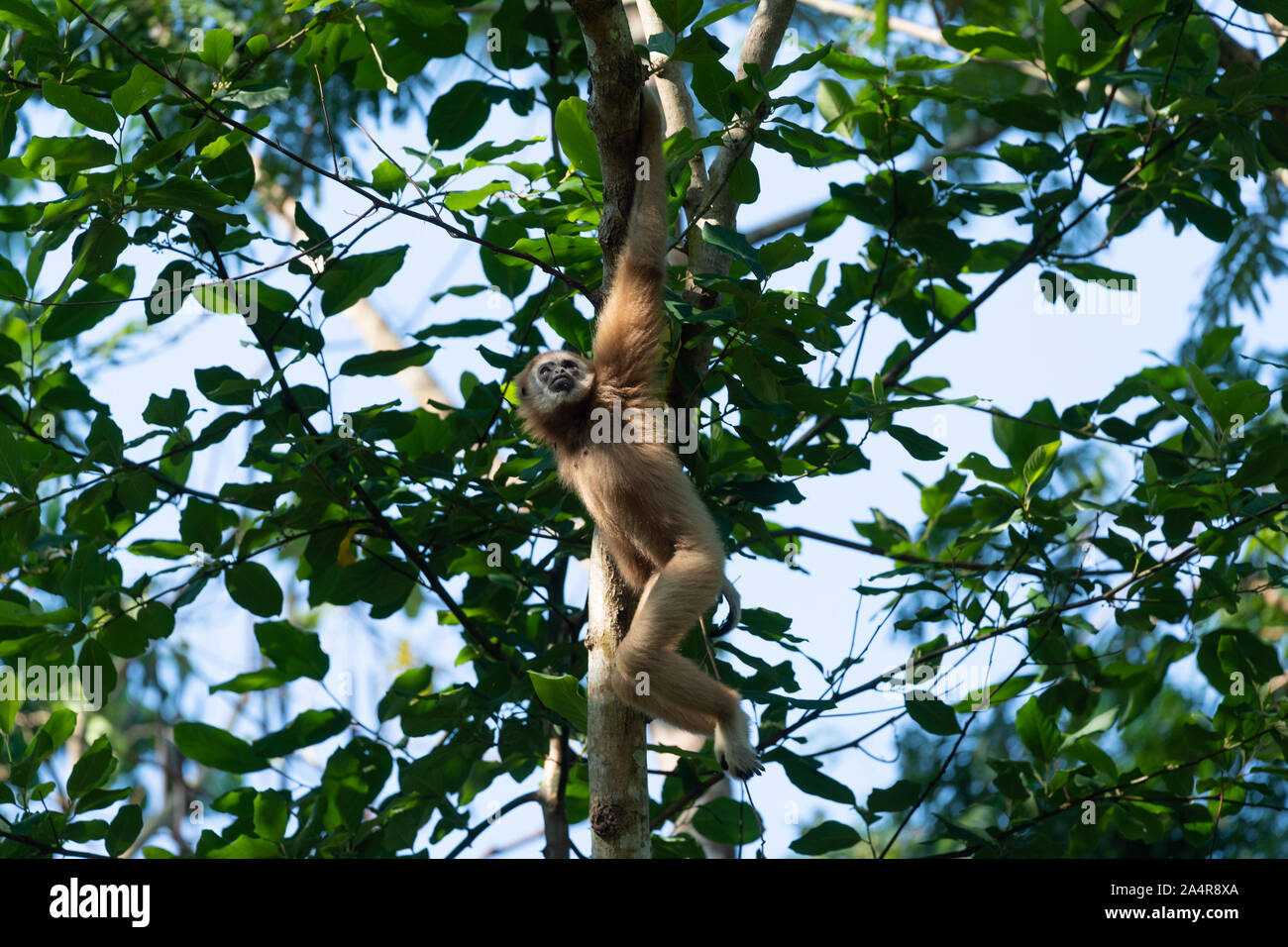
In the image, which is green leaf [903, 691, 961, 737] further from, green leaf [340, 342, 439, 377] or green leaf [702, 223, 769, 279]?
green leaf [340, 342, 439, 377]

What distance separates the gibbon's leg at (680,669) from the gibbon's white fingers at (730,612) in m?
0.49

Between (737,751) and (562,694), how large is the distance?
37.7 inches

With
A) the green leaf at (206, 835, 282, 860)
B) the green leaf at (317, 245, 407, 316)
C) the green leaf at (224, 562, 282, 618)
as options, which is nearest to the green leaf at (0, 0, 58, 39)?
the green leaf at (317, 245, 407, 316)

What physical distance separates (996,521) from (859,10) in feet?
17.0

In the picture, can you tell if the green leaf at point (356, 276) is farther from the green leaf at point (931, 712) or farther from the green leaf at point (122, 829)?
the green leaf at point (931, 712)

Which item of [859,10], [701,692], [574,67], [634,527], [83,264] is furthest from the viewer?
[859,10]

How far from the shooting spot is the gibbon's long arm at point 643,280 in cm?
434

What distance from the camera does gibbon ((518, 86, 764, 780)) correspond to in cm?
440

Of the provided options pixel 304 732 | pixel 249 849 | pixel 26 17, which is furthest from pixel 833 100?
pixel 249 849

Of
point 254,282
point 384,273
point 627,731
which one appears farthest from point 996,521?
point 254,282

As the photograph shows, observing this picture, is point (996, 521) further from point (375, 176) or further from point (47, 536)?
point (47, 536)

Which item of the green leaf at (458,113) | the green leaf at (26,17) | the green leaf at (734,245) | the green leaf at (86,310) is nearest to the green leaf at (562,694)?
the green leaf at (734,245)

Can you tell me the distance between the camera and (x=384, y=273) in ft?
16.9

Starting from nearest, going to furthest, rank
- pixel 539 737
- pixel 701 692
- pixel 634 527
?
pixel 701 692 → pixel 634 527 → pixel 539 737
